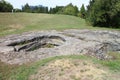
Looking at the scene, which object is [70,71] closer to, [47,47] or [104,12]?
[47,47]

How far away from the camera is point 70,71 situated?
9.99 metres

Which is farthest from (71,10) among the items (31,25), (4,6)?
(31,25)

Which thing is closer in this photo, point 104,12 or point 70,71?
point 70,71

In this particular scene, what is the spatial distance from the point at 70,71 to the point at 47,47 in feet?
21.5

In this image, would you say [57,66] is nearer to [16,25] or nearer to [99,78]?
[99,78]

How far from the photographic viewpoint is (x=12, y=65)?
38.1ft

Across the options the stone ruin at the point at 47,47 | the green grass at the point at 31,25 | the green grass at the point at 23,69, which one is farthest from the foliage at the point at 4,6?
the green grass at the point at 23,69

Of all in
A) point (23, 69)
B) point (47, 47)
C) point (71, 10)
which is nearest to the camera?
point (23, 69)

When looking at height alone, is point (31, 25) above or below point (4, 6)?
below

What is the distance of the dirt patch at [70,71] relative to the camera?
944cm

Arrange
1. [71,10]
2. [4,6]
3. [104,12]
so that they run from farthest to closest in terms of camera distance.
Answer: [71,10]
[4,6]
[104,12]

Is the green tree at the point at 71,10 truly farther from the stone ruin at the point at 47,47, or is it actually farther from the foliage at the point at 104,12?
the stone ruin at the point at 47,47

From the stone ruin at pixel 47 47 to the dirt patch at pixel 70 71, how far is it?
1.99m

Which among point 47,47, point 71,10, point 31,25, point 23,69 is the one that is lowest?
point 71,10
